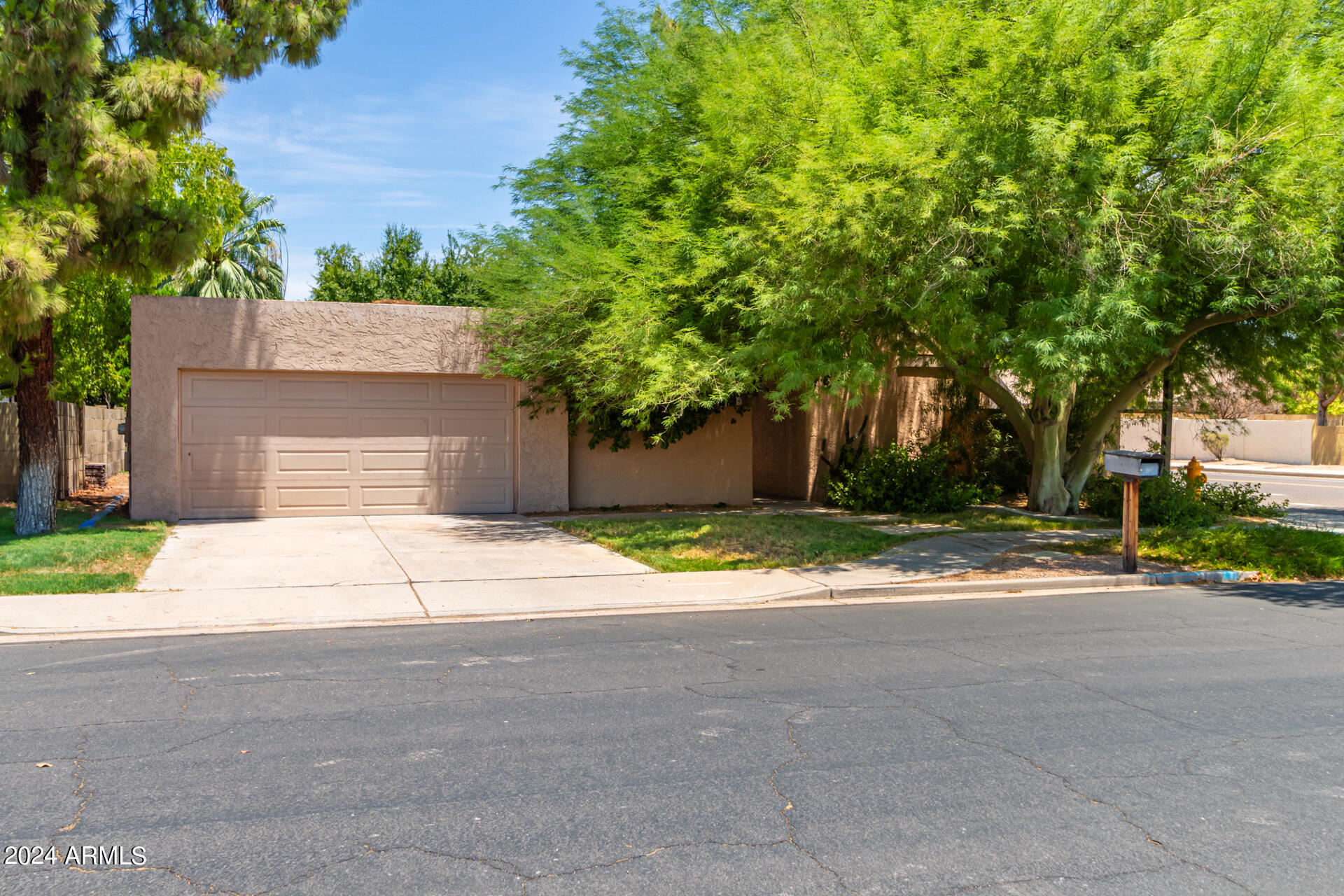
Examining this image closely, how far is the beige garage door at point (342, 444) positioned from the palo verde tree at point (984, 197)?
4.14m

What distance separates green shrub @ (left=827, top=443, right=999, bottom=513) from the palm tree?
739 inches

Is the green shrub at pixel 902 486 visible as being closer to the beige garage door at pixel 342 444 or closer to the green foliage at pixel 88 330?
the beige garage door at pixel 342 444

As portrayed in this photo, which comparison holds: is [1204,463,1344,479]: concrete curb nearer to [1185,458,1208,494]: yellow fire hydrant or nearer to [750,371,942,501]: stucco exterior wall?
[1185,458,1208,494]: yellow fire hydrant

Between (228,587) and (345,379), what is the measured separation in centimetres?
705

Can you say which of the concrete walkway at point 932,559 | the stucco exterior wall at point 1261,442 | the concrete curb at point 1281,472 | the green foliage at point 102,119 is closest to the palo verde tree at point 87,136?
the green foliage at point 102,119

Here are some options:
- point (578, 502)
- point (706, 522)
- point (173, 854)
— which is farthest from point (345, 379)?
point (173, 854)

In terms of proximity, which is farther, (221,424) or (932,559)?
(221,424)

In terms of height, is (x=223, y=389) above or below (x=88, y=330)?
below

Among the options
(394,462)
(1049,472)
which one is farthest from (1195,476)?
(394,462)

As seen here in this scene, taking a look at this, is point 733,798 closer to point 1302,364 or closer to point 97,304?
point 1302,364

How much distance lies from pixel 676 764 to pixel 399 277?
34.7m

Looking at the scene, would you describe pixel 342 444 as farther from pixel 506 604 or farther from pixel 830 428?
pixel 830 428

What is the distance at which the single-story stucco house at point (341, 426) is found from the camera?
50.6ft

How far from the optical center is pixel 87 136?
12188 millimetres
